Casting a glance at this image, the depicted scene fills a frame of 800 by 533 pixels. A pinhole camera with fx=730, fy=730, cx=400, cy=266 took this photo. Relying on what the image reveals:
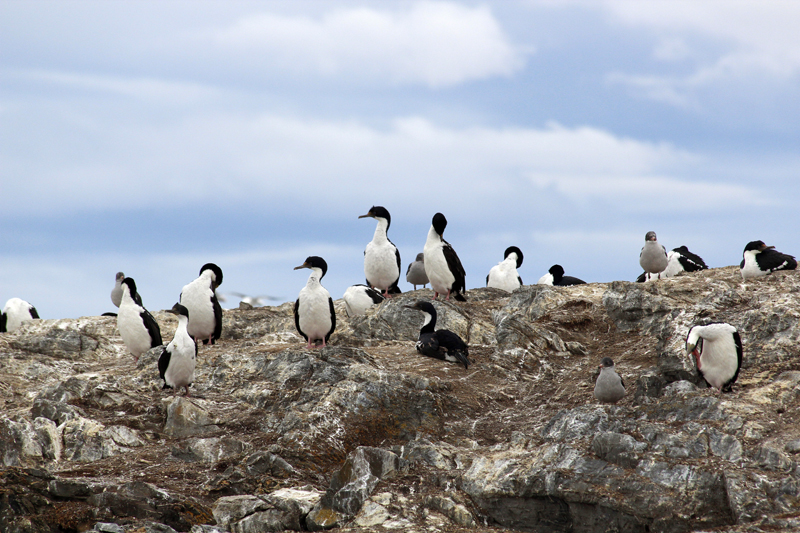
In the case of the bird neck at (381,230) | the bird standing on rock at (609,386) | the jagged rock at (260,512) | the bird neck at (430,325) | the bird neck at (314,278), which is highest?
the bird neck at (381,230)

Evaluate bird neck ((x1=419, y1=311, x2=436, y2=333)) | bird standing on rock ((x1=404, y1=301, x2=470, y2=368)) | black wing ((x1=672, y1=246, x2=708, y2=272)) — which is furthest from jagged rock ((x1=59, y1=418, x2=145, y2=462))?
black wing ((x1=672, y1=246, x2=708, y2=272))

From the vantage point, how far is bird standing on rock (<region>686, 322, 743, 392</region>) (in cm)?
1149

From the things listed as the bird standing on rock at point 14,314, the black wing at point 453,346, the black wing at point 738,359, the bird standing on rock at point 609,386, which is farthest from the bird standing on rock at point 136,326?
the black wing at point 738,359

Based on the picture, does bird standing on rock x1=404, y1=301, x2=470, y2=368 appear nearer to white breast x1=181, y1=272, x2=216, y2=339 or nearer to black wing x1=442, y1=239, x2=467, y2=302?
black wing x1=442, y1=239, x2=467, y2=302

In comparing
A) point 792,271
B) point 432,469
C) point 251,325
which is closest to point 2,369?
point 251,325

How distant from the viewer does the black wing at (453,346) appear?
1522cm

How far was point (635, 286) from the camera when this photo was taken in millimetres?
17953

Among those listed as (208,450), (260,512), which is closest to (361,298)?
(208,450)

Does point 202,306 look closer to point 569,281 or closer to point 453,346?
point 453,346

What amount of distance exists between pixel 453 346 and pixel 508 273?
1127cm

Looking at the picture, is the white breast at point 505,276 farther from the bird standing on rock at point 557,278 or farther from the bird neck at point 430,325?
the bird neck at point 430,325

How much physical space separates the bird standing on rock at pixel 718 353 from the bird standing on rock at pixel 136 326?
466 inches

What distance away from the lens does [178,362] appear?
43.6 ft

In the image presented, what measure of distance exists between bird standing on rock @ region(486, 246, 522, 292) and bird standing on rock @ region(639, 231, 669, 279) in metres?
5.33
